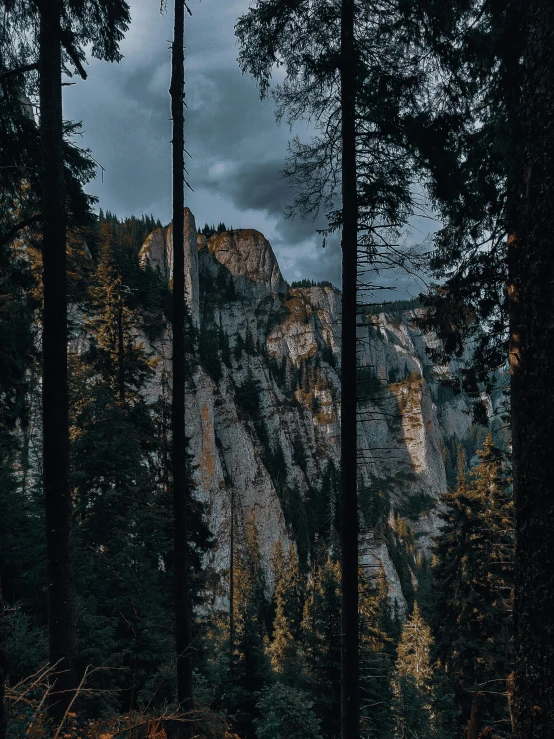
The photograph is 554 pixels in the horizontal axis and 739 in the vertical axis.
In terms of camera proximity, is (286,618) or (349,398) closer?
(349,398)

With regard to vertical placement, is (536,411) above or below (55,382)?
below

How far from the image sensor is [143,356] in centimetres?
1606

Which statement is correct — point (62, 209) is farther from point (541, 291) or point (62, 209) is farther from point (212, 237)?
→ point (212, 237)

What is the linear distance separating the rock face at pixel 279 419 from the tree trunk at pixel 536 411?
31.2 metres

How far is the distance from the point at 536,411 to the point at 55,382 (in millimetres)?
4599

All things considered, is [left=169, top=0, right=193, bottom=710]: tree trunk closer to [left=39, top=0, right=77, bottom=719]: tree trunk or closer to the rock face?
[left=39, top=0, right=77, bottom=719]: tree trunk

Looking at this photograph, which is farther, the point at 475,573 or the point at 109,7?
the point at 475,573

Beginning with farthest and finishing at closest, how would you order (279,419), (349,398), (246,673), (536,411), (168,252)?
(168,252) → (279,419) → (246,673) → (349,398) → (536,411)

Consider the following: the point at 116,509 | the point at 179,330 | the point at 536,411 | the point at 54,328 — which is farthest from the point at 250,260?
the point at 536,411

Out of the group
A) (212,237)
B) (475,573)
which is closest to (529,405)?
(475,573)

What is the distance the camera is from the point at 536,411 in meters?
2.03

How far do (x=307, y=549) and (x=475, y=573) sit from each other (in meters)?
41.6

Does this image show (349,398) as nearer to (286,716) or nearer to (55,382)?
(55,382)

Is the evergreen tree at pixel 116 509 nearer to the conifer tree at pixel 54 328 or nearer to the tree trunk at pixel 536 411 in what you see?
the conifer tree at pixel 54 328
